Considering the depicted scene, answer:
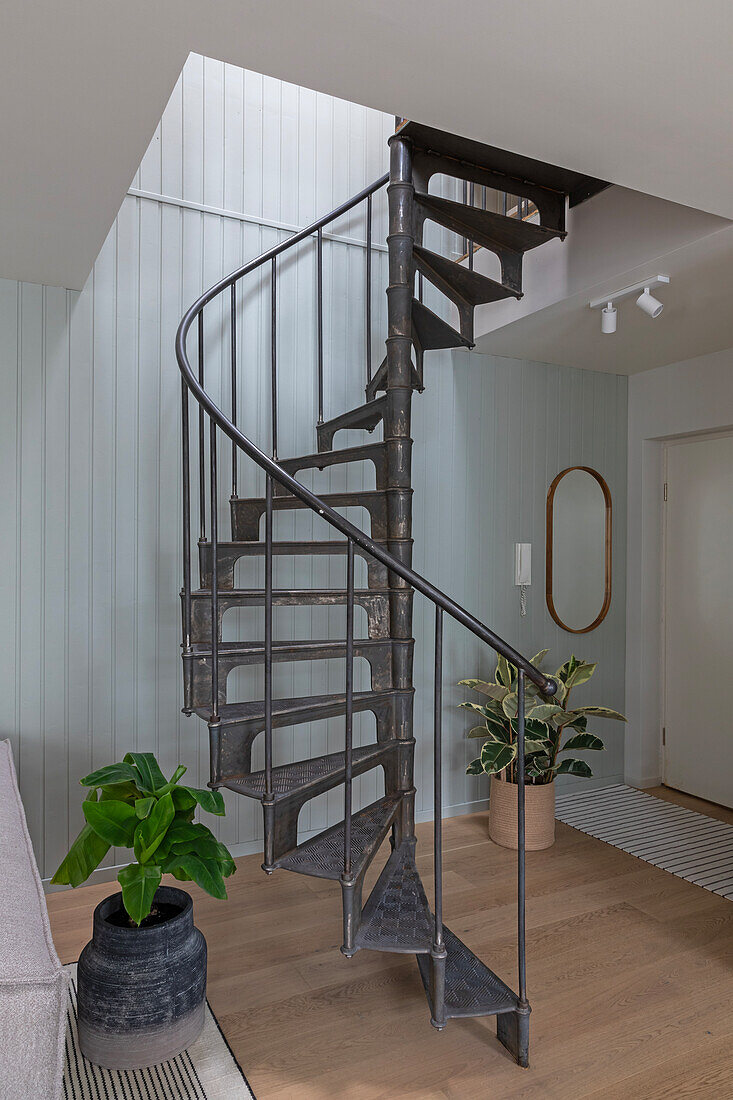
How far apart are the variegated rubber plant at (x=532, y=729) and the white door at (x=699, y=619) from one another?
812 mm

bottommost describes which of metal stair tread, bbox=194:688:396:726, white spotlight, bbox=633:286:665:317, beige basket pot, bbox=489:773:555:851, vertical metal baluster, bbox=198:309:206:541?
beige basket pot, bbox=489:773:555:851

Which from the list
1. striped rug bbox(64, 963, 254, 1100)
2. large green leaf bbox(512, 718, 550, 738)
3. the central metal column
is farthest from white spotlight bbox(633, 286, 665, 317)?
striped rug bbox(64, 963, 254, 1100)

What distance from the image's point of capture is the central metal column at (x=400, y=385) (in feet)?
8.52

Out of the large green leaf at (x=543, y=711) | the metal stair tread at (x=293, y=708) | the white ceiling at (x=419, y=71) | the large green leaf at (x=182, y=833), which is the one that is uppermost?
the white ceiling at (x=419, y=71)

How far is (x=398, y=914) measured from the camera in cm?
212

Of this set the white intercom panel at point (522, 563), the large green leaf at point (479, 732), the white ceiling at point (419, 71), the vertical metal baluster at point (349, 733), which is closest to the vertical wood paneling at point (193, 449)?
the white intercom panel at point (522, 563)

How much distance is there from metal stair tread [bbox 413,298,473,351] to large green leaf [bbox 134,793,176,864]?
195 centimetres

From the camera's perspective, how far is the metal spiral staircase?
197cm

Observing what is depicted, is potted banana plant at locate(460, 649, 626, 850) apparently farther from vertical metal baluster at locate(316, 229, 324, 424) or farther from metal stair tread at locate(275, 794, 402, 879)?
vertical metal baluster at locate(316, 229, 324, 424)

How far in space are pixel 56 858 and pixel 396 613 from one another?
161 centimetres

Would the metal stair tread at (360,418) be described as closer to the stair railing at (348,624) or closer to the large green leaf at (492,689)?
the stair railing at (348,624)

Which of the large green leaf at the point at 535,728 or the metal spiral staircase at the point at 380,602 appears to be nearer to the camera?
the metal spiral staircase at the point at 380,602

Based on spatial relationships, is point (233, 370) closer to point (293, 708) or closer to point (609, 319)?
point (293, 708)

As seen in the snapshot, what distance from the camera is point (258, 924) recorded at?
261 centimetres
